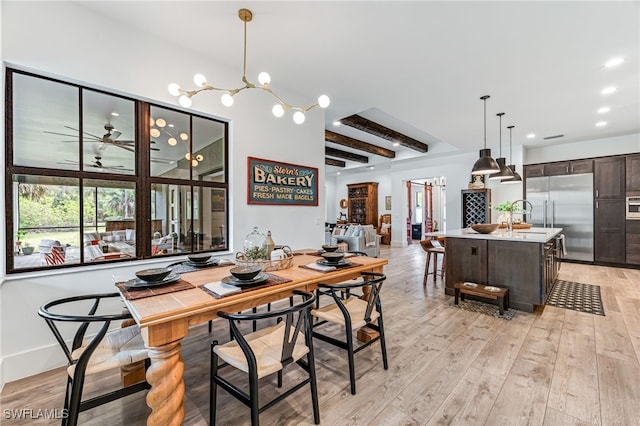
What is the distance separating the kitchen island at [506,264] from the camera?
330 centimetres

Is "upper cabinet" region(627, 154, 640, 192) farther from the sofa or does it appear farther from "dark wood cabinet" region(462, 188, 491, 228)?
the sofa

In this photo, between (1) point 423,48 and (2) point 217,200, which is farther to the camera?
(2) point 217,200

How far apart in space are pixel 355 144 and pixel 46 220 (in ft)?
19.5

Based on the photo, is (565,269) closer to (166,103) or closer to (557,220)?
(557,220)

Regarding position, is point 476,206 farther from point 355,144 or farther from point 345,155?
point 345,155

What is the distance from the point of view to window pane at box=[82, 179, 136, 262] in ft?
8.05

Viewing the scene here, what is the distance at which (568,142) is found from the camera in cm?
640

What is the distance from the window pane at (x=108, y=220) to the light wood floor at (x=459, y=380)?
0.99 meters

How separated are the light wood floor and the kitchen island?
33 centimetres

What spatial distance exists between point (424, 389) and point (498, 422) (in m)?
0.44

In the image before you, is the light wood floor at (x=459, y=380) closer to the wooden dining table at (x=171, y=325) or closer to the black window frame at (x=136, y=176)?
the wooden dining table at (x=171, y=325)

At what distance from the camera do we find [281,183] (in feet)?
12.5

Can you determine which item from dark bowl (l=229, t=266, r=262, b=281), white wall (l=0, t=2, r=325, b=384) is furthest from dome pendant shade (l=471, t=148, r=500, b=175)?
dark bowl (l=229, t=266, r=262, b=281)

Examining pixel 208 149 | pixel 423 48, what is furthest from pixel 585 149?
pixel 208 149
